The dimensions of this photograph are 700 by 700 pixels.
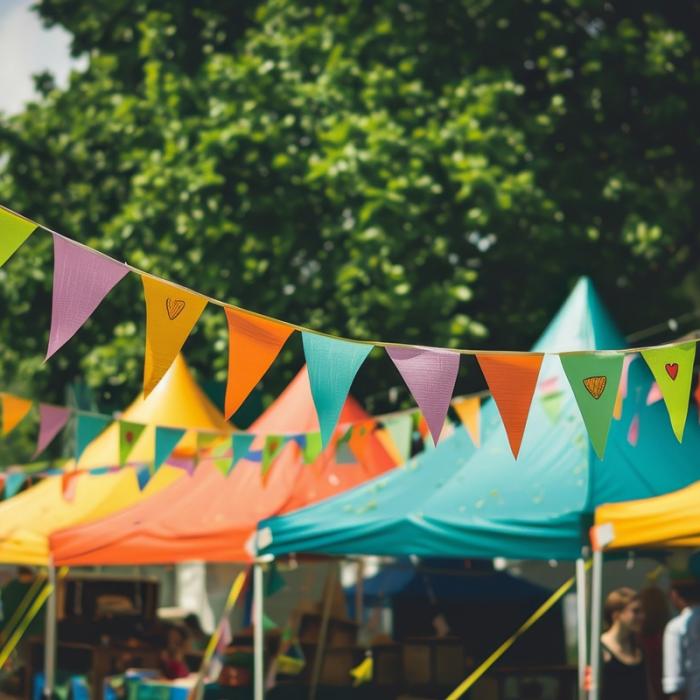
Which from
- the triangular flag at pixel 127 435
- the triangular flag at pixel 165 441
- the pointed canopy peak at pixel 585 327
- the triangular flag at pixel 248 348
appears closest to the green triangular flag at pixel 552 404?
the pointed canopy peak at pixel 585 327

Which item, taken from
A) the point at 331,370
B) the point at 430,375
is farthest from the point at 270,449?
the point at 430,375

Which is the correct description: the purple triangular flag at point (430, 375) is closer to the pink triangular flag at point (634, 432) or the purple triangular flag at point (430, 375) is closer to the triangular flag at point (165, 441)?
the pink triangular flag at point (634, 432)

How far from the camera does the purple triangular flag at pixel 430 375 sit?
6.05 m

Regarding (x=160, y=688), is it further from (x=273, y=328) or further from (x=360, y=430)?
(x=273, y=328)

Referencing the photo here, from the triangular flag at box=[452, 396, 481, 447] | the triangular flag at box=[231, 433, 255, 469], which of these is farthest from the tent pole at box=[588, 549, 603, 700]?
the triangular flag at box=[231, 433, 255, 469]

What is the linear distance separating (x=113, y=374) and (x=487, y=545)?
7628 mm

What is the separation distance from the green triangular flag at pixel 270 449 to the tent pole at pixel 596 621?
3306 millimetres

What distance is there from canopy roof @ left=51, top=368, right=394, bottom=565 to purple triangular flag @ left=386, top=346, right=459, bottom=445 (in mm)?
3273

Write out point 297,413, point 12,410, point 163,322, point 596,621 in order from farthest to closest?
point 297,413
point 12,410
point 596,621
point 163,322

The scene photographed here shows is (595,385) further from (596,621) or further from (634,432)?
(634,432)

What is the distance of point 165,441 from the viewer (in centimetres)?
995

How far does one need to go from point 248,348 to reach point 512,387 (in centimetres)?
126

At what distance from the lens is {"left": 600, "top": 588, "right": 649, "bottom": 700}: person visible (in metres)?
8.05

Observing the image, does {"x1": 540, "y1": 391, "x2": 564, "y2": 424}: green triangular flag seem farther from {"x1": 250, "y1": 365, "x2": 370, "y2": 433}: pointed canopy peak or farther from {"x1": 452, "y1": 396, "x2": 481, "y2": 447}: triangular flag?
{"x1": 250, "y1": 365, "x2": 370, "y2": 433}: pointed canopy peak
